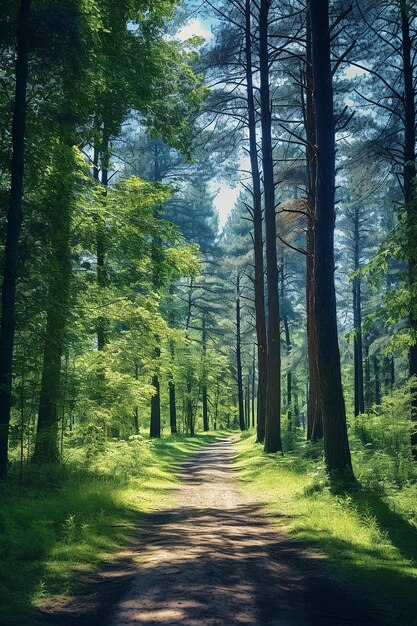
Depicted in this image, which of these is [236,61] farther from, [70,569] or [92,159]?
[70,569]

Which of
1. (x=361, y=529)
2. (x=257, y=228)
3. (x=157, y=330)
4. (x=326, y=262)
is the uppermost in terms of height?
(x=257, y=228)

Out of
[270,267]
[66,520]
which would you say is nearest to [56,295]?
[66,520]

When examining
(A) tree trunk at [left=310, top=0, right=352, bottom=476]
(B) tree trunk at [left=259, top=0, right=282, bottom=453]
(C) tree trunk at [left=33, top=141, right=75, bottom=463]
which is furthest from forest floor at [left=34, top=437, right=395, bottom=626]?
(B) tree trunk at [left=259, top=0, right=282, bottom=453]

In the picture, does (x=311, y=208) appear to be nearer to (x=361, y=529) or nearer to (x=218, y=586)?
(x=361, y=529)

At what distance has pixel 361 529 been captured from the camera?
8.05 m

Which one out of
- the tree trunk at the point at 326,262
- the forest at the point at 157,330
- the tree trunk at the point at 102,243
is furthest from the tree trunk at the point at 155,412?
the tree trunk at the point at 326,262

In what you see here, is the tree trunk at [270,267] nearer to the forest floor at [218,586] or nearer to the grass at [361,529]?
the grass at [361,529]

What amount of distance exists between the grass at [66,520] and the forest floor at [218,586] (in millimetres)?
336

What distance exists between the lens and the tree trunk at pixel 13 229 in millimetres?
9281

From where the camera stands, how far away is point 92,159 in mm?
21031

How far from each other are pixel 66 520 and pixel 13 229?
4.79 metres

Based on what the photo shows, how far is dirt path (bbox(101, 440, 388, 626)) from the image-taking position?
4629 millimetres

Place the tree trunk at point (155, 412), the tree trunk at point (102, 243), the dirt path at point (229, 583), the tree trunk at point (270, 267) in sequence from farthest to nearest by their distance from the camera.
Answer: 1. the tree trunk at point (155, 412)
2. the tree trunk at point (270, 267)
3. the tree trunk at point (102, 243)
4. the dirt path at point (229, 583)

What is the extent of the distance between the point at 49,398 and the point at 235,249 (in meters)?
32.5
